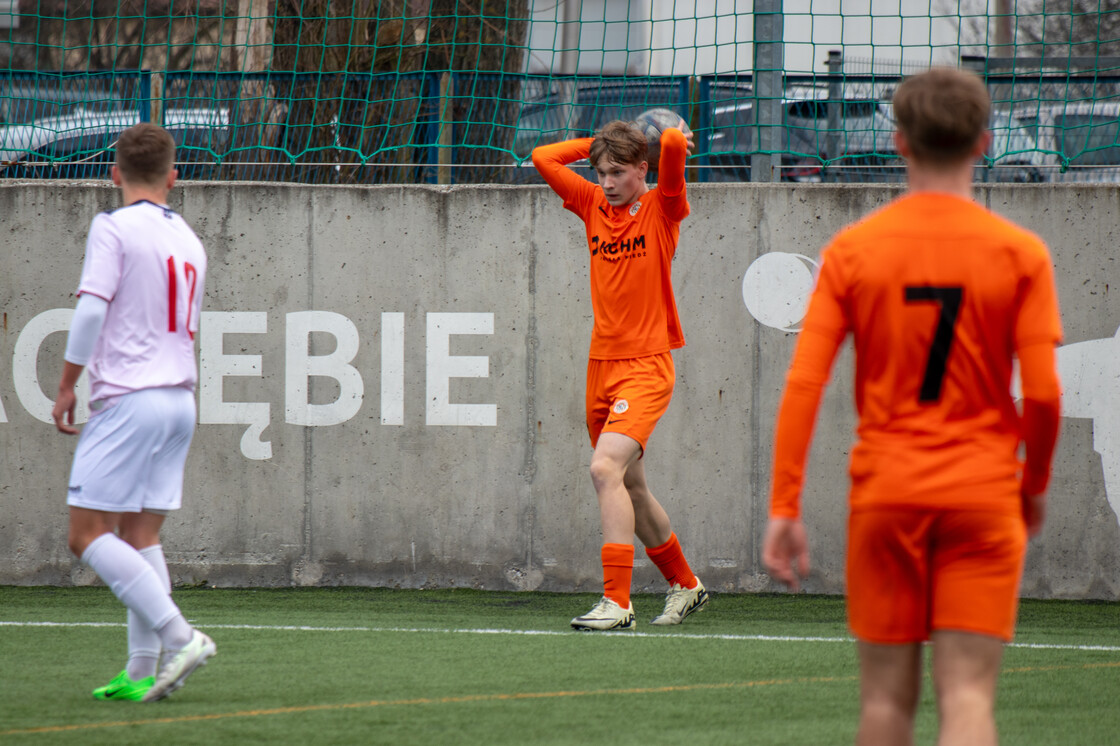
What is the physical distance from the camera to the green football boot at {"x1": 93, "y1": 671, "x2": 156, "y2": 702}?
4234mm

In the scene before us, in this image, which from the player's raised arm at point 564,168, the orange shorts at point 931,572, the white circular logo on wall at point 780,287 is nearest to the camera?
the orange shorts at point 931,572

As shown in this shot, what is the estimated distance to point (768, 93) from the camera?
7.57m

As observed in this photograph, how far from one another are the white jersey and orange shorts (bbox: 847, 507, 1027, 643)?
2493mm

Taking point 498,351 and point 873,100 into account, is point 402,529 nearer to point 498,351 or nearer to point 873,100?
point 498,351

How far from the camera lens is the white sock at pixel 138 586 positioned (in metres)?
4.09

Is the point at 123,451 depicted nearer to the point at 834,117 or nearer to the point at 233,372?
the point at 233,372

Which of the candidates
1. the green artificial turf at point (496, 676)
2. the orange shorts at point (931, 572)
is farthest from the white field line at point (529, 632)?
the orange shorts at point (931, 572)

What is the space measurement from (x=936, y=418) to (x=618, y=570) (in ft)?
11.2

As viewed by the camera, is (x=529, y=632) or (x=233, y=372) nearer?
(x=529, y=632)

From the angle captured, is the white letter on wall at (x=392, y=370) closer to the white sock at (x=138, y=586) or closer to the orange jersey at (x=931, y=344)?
the white sock at (x=138, y=586)

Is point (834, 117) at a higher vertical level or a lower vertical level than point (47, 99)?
lower

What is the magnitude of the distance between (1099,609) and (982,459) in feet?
16.7

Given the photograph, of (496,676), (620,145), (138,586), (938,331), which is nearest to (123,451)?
(138,586)

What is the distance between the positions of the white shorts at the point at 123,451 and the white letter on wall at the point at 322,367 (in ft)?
10.6
